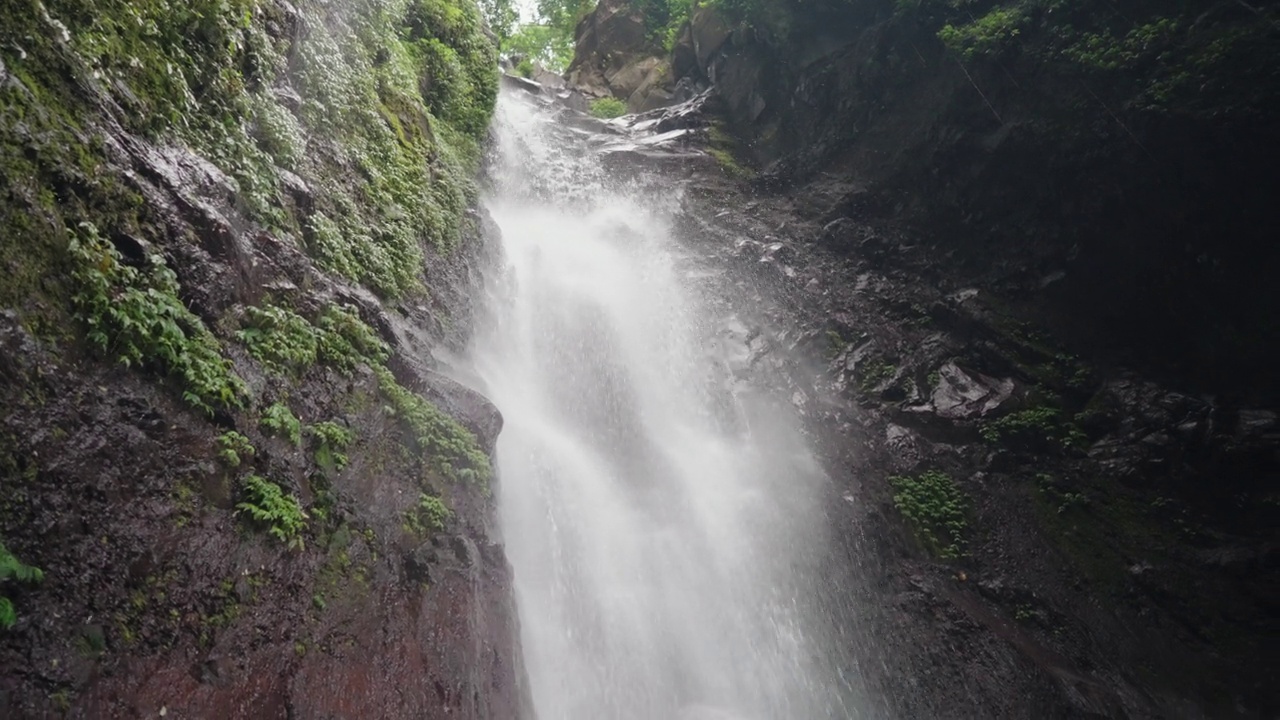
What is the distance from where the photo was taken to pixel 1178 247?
10.2 meters

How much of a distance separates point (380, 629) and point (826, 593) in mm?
6643

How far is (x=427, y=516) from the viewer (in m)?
5.98

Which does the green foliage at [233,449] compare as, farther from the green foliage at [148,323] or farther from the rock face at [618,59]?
the rock face at [618,59]

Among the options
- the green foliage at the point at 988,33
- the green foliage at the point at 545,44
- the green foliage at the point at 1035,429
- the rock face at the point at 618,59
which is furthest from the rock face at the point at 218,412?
the green foliage at the point at 545,44

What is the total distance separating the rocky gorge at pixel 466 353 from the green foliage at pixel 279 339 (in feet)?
0.11

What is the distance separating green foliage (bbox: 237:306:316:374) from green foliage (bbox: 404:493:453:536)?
158 cm

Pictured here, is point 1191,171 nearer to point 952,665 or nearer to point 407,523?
point 952,665

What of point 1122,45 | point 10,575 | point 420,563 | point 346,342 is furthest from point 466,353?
point 1122,45

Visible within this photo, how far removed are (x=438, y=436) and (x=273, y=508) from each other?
2271 mm

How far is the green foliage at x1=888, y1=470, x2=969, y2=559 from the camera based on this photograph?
9992mm

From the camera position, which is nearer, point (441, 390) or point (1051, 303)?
point (441, 390)

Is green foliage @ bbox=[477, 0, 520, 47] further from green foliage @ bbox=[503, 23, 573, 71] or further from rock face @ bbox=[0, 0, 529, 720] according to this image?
rock face @ bbox=[0, 0, 529, 720]

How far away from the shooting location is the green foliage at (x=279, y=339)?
5.02m

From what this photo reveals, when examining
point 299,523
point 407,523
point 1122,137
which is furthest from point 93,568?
point 1122,137
